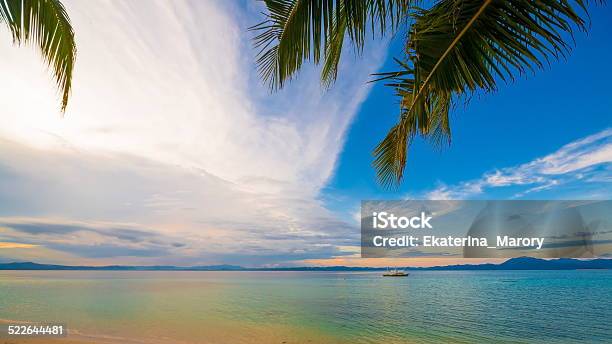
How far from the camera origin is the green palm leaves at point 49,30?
107 inches

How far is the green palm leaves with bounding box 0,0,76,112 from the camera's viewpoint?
272 centimetres

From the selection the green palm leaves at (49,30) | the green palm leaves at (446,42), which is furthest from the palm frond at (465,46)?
the green palm leaves at (49,30)

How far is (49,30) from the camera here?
118 inches

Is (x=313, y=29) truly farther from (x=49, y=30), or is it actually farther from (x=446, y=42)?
(x=49, y=30)

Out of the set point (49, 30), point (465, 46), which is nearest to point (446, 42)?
point (465, 46)

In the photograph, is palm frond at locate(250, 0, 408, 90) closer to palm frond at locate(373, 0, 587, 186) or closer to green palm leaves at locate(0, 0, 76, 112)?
palm frond at locate(373, 0, 587, 186)

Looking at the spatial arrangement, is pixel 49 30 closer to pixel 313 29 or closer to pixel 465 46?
pixel 313 29

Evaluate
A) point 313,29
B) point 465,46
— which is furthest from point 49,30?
point 465,46

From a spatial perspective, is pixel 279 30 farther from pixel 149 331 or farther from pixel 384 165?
pixel 149 331

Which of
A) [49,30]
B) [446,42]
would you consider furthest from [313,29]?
[49,30]

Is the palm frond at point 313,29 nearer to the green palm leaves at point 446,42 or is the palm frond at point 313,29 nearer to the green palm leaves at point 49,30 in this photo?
the green palm leaves at point 446,42

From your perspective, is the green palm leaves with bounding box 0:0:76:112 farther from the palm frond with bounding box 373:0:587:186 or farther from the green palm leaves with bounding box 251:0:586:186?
the palm frond with bounding box 373:0:587:186

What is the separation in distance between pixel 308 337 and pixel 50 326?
563 inches

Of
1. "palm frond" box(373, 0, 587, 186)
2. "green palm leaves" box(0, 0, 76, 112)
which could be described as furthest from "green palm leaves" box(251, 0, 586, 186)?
"green palm leaves" box(0, 0, 76, 112)
